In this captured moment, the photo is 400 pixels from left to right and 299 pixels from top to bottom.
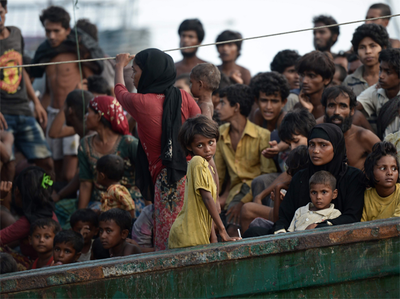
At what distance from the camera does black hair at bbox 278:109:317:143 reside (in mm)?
5250

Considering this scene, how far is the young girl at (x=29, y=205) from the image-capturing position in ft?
18.9

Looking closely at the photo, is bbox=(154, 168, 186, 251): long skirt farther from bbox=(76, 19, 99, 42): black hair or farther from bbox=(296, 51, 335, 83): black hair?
bbox=(76, 19, 99, 42): black hair

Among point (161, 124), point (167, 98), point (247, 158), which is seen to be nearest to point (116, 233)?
point (161, 124)

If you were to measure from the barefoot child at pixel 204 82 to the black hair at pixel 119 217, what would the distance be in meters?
1.25

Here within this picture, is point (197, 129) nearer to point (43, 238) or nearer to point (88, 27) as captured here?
point (43, 238)

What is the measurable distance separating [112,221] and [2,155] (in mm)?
2339

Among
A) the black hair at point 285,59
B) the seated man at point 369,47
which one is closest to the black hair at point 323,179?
the seated man at point 369,47

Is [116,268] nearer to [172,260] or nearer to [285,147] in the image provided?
[172,260]

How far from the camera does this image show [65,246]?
5129 millimetres

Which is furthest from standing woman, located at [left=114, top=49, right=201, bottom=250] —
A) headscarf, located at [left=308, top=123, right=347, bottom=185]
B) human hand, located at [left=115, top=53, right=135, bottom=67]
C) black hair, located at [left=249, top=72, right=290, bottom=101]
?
black hair, located at [left=249, top=72, right=290, bottom=101]

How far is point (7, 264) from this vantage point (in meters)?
4.89

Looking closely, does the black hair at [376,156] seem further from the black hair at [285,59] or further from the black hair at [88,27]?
the black hair at [88,27]

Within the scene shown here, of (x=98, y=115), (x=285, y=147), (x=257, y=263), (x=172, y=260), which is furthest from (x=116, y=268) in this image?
(x=98, y=115)

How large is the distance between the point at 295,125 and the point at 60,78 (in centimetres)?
398
